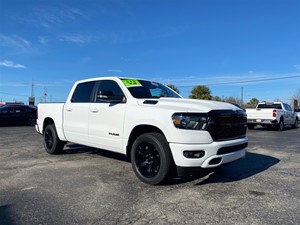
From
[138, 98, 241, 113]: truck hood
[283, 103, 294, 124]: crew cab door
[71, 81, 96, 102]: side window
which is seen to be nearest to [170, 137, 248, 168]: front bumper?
[138, 98, 241, 113]: truck hood

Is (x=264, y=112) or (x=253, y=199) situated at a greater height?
(x=264, y=112)

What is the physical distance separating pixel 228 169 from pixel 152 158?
2034 mm

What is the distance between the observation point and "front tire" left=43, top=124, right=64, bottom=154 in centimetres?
748

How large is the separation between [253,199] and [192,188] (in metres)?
0.97

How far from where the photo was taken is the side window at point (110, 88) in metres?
5.65

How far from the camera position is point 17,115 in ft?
63.9

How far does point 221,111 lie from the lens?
467 cm

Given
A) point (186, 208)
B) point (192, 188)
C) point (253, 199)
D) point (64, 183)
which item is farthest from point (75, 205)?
point (253, 199)

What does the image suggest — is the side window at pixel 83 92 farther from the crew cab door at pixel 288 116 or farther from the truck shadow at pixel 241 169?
the crew cab door at pixel 288 116

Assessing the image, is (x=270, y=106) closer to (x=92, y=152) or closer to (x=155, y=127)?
(x=92, y=152)

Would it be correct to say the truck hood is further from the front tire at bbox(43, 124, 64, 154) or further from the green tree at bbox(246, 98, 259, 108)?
the green tree at bbox(246, 98, 259, 108)

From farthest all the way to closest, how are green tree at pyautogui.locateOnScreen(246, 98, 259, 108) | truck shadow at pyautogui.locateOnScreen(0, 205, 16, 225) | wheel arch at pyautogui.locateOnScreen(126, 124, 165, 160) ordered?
1. green tree at pyautogui.locateOnScreen(246, 98, 259, 108)
2. wheel arch at pyautogui.locateOnScreen(126, 124, 165, 160)
3. truck shadow at pyautogui.locateOnScreen(0, 205, 16, 225)

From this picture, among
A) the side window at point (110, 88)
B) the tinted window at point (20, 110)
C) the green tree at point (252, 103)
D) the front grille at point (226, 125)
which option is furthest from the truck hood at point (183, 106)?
the green tree at point (252, 103)

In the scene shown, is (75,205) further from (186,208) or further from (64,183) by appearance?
(186,208)
